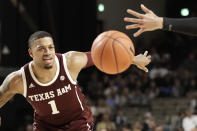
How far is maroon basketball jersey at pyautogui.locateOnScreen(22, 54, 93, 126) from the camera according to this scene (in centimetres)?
479

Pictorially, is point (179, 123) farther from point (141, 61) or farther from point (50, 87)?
point (50, 87)

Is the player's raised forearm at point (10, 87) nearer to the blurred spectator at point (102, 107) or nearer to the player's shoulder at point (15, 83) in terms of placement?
the player's shoulder at point (15, 83)

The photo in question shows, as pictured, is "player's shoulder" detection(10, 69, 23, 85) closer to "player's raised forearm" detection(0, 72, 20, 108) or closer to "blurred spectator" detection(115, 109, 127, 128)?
"player's raised forearm" detection(0, 72, 20, 108)

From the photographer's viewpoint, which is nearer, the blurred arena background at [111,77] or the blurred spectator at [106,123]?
the blurred spectator at [106,123]

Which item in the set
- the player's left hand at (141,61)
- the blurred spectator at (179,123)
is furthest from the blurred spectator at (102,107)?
the player's left hand at (141,61)

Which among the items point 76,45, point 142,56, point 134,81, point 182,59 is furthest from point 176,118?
point 142,56

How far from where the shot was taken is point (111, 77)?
1683cm

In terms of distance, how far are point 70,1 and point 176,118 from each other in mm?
7626

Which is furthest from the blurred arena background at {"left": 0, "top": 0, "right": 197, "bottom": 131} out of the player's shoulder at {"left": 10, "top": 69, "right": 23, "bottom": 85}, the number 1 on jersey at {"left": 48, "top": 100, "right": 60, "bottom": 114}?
the player's shoulder at {"left": 10, "top": 69, "right": 23, "bottom": 85}

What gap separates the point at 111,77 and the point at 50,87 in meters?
12.1

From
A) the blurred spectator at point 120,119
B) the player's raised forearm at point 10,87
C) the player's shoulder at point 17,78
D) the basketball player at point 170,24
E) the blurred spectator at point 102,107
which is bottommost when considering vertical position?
the blurred spectator at point 120,119

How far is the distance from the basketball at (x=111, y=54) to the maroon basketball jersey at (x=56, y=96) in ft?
1.63

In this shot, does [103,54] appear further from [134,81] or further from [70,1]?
[70,1]

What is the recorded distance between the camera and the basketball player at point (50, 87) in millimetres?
4777
